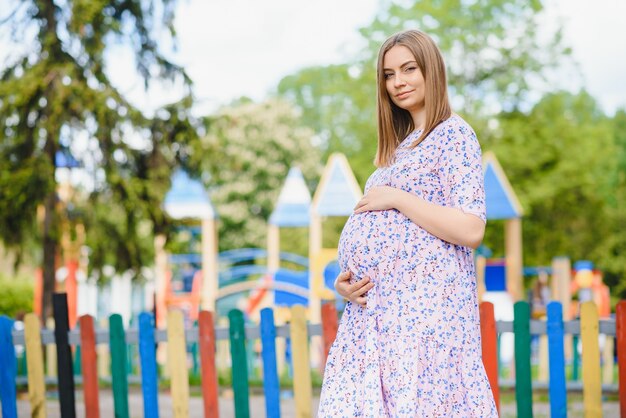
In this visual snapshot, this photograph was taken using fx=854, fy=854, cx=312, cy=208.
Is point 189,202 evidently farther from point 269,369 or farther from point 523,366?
point 523,366

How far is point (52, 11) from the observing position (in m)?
9.14

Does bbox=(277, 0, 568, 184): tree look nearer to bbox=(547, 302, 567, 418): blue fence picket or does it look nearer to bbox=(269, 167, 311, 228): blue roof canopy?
bbox=(269, 167, 311, 228): blue roof canopy

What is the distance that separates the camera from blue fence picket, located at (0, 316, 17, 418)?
18.2 ft

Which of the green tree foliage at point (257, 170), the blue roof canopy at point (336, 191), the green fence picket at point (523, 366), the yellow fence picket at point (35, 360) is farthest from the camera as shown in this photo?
the green tree foliage at point (257, 170)

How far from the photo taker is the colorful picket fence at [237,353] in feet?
17.0

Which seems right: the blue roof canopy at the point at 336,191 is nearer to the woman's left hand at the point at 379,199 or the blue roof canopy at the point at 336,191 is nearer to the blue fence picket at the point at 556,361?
the blue fence picket at the point at 556,361

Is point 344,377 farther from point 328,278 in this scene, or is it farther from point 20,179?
point 328,278

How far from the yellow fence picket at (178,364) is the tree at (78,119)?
12.3 ft

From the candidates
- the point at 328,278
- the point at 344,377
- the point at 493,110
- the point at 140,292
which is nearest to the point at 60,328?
the point at 344,377

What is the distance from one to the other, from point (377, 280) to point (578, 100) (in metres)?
21.9

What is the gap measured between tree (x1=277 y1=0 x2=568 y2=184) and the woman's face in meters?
18.3

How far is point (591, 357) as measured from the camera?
17.1 feet

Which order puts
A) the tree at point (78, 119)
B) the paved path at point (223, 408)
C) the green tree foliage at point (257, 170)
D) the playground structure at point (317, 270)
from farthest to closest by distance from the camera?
the green tree foliage at point (257, 170)
the playground structure at point (317, 270)
the tree at point (78, 119)
the paved path at point (223, 408)

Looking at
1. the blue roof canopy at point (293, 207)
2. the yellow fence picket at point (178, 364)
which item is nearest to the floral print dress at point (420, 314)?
the yellow fence picket at point (178, 364)
